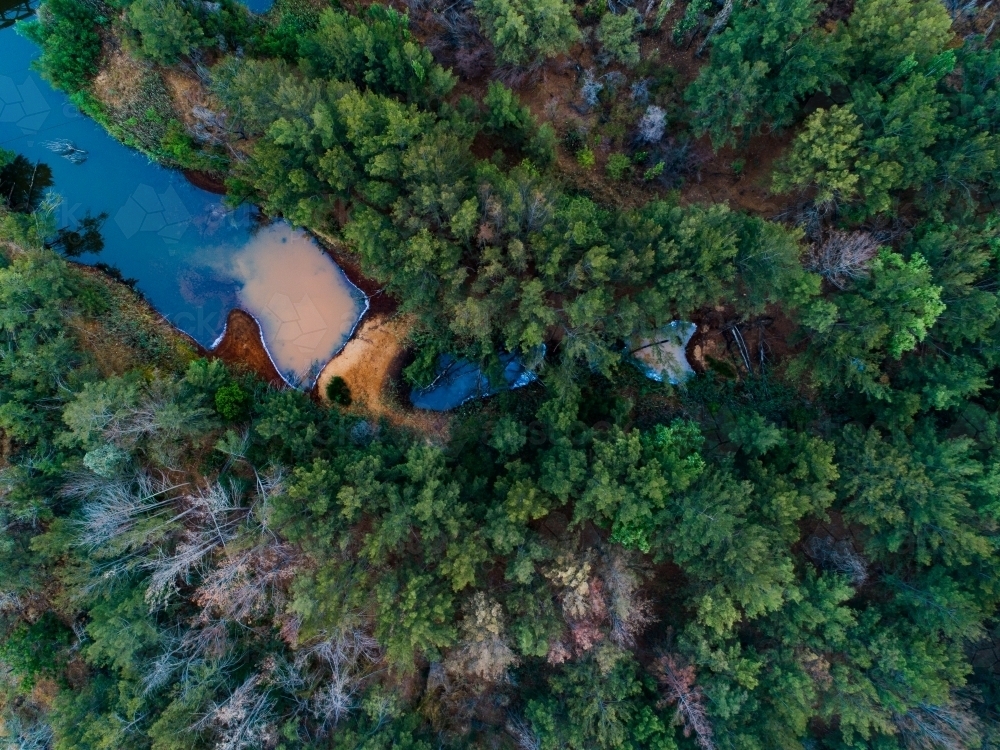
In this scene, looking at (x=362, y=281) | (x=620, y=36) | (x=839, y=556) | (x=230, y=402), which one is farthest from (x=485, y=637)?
(x=620, y=36)

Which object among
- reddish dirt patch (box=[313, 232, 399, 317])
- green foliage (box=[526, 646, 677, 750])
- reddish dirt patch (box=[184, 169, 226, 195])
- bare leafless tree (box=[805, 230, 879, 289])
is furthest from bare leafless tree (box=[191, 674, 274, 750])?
bare leafless tree (box=[805, 230, 879, 289])

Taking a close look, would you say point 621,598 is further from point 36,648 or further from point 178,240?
point 178,240

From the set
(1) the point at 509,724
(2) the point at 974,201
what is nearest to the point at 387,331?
(1) the point at 509,724

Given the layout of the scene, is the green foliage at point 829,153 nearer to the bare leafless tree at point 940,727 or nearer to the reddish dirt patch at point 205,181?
the bare leafless tree at point 940,727

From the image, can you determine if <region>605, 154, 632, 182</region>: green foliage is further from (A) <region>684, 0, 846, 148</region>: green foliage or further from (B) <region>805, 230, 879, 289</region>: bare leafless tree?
(B) <region>805, 230, 879, 289</region>: bare leafless tree

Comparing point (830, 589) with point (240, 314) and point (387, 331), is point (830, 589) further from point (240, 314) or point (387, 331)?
point (240, 314)
